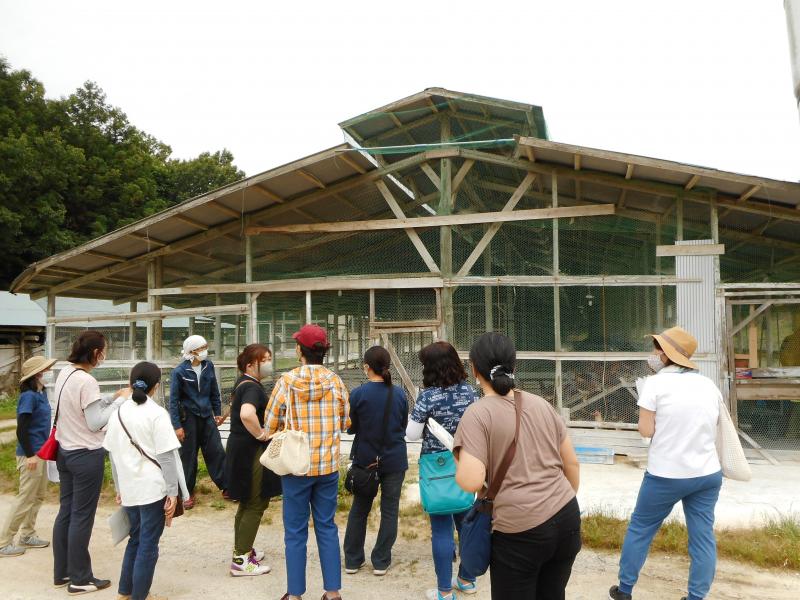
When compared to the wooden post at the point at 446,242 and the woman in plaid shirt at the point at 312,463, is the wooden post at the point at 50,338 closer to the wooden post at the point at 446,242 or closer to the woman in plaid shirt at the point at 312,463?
the wooden post at the point at 446,242

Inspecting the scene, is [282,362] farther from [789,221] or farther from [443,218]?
[789,221]

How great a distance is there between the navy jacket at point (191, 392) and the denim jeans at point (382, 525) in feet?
7.83

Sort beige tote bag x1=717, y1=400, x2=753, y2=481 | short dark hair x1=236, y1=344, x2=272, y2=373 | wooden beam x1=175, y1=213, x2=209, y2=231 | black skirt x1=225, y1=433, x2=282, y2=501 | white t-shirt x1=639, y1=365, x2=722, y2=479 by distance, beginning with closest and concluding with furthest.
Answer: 1. white t-shirt x1=639, y1=365, x2=722, y2=479
2. beige tote bag x1=717, y1=400, x2=753, y2=481
3. black skirt x1=225, y1=433, x2=282, y2=501
4. short dark hair x1=236, y1=344, x2=272, y2=373
5. wooden beam x1=175, y1=213, x2=209, y2=231

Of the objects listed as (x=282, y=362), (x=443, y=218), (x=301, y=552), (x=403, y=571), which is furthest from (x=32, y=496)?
(x=282, y=362)

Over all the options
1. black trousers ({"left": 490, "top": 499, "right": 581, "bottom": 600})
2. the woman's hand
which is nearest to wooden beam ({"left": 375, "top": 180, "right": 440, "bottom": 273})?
the woman's hand

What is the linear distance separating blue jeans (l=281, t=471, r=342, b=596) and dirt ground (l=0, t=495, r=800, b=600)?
346 millimetres

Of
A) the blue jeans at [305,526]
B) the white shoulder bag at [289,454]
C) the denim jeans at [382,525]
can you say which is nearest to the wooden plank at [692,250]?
the denim jeans at [382,525]

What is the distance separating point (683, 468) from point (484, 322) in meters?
4.74

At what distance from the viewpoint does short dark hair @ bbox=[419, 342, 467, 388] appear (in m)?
3.44

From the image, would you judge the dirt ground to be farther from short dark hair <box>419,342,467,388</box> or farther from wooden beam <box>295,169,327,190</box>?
wooden beam <box>295,169,327,190</box>

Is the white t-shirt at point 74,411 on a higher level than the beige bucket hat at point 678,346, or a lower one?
lower

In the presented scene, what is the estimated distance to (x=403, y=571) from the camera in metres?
3.92

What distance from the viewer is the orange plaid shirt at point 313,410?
3.28m

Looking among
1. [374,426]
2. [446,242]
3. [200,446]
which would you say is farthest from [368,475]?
[446,242]
